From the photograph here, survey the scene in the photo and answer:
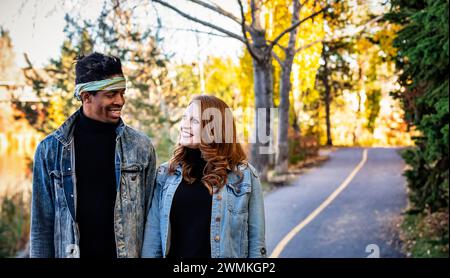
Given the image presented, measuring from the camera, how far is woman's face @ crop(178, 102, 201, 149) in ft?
6.66

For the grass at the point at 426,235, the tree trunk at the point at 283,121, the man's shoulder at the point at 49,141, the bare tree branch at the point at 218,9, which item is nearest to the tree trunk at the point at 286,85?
the tree trunk at the point at 283,121

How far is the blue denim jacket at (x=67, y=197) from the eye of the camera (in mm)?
2061

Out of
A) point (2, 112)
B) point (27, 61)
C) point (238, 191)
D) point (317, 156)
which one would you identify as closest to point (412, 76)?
point (317, 156)

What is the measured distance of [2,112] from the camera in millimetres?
7781

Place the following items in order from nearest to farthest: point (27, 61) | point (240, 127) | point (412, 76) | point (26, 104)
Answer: point (412, 76) → point (240, 127) → point (27, 61) → point (26, 104)

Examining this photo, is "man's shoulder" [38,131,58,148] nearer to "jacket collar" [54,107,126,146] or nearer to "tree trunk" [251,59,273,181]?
"jacket collar" [54,107,126,146]

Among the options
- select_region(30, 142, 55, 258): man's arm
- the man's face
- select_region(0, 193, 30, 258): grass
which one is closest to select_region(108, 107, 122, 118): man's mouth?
the man's face

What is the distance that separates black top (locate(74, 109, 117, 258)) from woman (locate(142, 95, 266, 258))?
0.66 feet

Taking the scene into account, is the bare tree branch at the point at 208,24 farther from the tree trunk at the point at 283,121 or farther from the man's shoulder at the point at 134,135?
the man's shoulder at the point at 134,135

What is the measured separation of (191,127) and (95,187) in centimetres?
47

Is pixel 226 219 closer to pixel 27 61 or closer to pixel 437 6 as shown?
pixel 437 6

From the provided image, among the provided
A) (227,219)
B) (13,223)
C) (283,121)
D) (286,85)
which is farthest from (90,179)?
(13,223)
